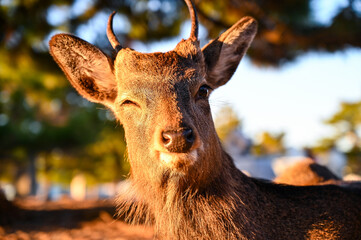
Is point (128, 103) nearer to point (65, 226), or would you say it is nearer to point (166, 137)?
point (166, 137)

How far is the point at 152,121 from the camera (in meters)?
2.63

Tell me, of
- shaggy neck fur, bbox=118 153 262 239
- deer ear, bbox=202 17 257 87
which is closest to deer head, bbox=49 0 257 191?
deer ear, bbox=202 17 257 87

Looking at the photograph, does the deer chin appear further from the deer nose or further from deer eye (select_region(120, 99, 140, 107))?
deer eye (select_region(120, 99, 140, 107))

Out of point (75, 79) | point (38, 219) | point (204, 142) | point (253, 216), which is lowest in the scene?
point (38, 219)

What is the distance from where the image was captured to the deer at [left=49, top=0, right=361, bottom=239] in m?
2.58

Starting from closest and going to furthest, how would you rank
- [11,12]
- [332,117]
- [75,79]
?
[75,79]
[11,12]
[332,117]

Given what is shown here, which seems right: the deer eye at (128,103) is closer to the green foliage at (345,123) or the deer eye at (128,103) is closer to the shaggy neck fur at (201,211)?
the shaggy neck fur at (201,211)

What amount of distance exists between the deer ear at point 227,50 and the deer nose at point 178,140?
1.36 meters

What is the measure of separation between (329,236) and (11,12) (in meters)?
9.26

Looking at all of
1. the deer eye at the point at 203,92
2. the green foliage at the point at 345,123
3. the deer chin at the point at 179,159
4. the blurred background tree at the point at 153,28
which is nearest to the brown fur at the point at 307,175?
the deer eye at the point at 203,92

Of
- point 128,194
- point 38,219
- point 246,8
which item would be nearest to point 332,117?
point 246,8

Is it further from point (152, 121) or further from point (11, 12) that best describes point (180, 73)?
point (11, 12)

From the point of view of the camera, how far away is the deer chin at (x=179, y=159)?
2396mm

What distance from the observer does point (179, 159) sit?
2404 millimetres
